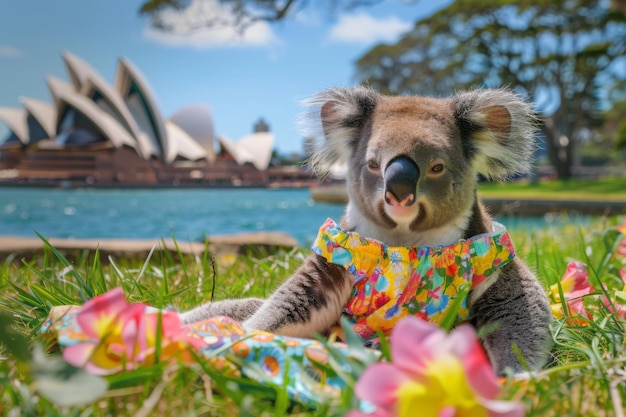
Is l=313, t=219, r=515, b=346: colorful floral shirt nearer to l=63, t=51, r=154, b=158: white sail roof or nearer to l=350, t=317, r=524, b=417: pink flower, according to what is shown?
l=350, t=317, r=524, b=417: pink flower

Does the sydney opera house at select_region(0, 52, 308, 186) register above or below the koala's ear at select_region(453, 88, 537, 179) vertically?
below

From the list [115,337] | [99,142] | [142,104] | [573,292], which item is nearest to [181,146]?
[142,104]

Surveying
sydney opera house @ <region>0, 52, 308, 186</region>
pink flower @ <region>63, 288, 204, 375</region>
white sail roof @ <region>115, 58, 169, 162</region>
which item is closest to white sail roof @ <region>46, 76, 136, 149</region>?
sydney opera house @ <region>0, 52, 308, 186</region>

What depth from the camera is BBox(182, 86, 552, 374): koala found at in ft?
3.86

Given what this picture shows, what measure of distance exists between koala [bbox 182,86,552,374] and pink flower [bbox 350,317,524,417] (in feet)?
1.62

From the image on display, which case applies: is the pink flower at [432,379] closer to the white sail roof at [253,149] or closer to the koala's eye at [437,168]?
the koala's eye at [437,168]

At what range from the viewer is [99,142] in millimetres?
26828

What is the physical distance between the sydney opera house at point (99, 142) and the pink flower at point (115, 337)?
2577 cm

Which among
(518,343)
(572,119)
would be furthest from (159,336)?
(572,119)

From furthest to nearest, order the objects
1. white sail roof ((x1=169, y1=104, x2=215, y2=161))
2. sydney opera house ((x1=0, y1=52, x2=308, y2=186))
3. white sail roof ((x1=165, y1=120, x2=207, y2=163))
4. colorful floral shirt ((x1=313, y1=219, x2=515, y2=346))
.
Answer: white sail roof ((x1=169, y1=104, x2=215, y2=161)) < white sail roof ((x1=165, y1=120, x2=207, y2=163)) < sydney opera house ((x1=0, y1=52, x2=308, y2=186)) < colorful floral shirt ((x1=313, y1=219, x2=515, y2=346))

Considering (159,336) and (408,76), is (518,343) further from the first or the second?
(408,76)

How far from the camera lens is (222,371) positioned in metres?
0.87

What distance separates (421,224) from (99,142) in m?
27.9

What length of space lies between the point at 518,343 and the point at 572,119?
19.8 metres
